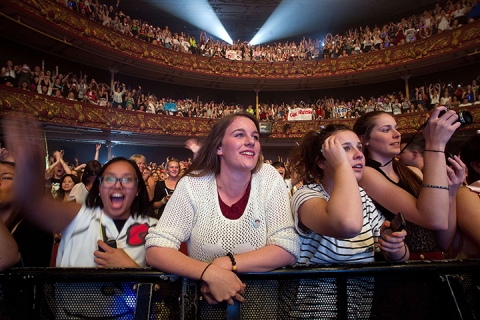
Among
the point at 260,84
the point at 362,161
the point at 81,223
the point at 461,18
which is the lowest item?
the point at 81,223

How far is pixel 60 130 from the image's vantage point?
465 inches

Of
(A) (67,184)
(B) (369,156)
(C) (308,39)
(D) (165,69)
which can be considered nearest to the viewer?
(B) (369,156)

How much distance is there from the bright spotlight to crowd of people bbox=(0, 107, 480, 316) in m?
17.3

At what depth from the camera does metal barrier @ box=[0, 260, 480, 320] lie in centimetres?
104

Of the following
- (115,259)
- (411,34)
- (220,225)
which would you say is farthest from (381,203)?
(411,34)

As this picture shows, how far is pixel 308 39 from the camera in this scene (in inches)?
750

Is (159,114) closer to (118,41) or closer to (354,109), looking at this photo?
(118,41)

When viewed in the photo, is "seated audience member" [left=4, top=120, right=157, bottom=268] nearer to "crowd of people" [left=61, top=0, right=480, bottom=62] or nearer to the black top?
the black top

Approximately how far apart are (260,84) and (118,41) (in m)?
7.89

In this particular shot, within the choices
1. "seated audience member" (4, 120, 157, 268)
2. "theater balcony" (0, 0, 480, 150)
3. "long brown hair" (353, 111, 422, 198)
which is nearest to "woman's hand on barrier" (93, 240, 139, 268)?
"seated audience member" (4, 120, 157, 268)

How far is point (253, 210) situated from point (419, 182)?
121 cm

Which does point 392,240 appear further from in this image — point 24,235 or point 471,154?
point 24,235

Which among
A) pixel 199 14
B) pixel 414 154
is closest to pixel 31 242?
pixel 414 154

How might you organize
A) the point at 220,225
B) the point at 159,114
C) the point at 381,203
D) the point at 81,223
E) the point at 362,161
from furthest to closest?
the point at 159,114, the point at 81,223, the point at 381,203, the point at 362,161, the point at 220,225
